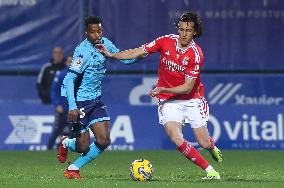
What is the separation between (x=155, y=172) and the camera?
15.5m

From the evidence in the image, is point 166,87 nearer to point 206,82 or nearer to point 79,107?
point 79,107

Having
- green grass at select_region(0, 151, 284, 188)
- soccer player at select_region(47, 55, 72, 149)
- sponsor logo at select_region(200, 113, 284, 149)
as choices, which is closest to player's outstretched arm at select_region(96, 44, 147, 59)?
green grass at select_region(0, 151, 284, 188)

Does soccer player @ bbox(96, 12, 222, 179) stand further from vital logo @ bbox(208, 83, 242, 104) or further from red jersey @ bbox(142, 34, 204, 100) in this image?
vital logo @ bbox(208, 83, 242, 104)

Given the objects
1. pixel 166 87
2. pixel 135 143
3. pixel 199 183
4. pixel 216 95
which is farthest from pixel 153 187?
pixel 216 95

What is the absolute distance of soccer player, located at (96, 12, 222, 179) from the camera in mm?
13766

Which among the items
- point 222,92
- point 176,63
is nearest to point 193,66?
point 176,63

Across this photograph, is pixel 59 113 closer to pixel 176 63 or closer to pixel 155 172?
pixel 155 172

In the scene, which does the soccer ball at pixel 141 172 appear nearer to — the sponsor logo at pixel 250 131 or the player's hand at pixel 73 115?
the player's hand at pixel 73 115

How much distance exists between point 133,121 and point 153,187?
872cm

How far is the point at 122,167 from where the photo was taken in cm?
1664

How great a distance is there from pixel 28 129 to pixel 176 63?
7906mm

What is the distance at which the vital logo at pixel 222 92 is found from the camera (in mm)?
23969

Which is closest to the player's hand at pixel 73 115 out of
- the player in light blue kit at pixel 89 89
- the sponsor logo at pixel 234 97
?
the player in light blue kit at pixel 89 89

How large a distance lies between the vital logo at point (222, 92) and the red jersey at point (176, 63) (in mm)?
9739
